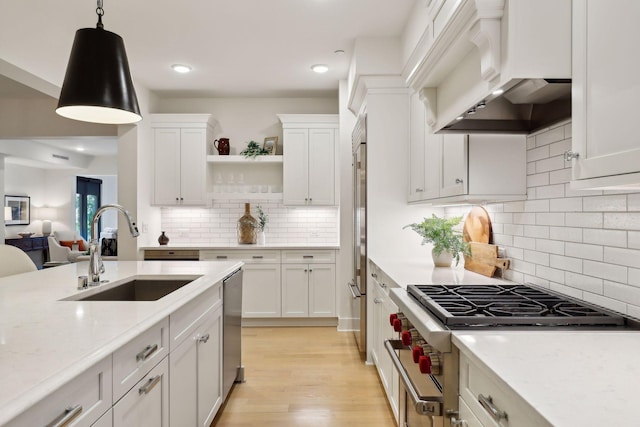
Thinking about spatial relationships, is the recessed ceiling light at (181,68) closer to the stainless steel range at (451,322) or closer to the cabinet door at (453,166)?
the cabinet door at (453,166)

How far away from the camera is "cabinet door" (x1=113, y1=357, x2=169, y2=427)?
1256 millimetres

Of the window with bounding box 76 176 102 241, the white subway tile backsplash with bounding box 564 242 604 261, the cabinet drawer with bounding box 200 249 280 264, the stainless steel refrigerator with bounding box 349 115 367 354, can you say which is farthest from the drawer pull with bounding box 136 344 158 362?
the window with bounding box 76 176 102 241

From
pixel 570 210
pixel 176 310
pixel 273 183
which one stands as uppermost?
pixel 273 183

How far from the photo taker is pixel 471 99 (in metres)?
1.52

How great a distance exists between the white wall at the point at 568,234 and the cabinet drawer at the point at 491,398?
2.10 ft

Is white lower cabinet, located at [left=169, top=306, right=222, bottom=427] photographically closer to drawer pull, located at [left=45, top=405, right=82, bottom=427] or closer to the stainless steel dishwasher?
the stainless steel dishwasher

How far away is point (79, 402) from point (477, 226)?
2.26 meters

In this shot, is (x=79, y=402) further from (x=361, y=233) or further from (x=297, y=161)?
(x=297, y=161)

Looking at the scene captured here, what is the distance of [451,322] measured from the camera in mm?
1275

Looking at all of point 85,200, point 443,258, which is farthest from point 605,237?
point 85,200

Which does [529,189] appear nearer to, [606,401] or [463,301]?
[463,301]

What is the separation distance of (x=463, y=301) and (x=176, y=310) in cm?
117

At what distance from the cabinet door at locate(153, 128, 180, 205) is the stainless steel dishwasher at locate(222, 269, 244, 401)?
7.56ft

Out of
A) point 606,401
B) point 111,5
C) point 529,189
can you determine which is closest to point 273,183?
point 111,5
